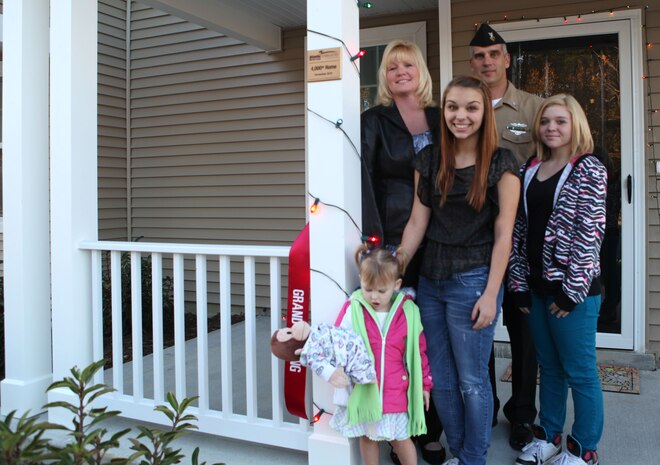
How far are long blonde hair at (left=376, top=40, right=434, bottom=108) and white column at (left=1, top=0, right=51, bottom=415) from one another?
1975 millimetres

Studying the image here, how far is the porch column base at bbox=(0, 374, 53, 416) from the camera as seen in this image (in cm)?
308

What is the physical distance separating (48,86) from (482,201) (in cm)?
254

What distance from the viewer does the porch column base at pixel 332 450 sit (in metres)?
2.26

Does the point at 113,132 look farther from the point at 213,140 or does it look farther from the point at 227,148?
the point at 227,148

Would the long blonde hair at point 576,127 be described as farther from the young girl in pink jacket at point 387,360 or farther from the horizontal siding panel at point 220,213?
the horizontal siding panel at point 220,213

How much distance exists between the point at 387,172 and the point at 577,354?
39.7 inches

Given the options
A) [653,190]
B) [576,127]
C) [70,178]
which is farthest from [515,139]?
[70,178]

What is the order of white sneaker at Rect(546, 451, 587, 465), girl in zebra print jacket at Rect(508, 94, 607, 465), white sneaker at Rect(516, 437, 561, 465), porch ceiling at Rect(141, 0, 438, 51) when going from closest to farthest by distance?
girl in zebra print jacket at Rect(508, 94, 607, 465)
white sneaker at Rect(546, 451, 587, 465)
white sneaker at Rect(516, 437, 561, 465)
porch ceiling at Rect(141, 0, 438, 51)

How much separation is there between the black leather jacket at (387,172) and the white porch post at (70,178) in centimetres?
156

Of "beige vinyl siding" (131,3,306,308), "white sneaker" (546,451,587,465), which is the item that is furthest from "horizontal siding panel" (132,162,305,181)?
"white sneaker" (546,451,587,465)

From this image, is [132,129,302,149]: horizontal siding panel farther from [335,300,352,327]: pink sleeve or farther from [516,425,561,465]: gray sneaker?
[516,425,561,465]: gray sneaker

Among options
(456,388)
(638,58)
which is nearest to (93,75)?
(456,388)

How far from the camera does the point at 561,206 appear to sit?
2168 millimetres

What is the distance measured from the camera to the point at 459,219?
207 cm
